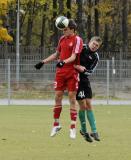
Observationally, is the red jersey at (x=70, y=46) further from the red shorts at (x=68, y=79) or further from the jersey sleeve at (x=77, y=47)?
the red shorts at (x=68, y=79)

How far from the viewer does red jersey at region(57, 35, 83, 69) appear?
40.9 ft

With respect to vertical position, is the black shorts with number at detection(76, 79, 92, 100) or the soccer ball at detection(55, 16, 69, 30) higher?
the soccer ball at detection(55, 16, 69, 30)

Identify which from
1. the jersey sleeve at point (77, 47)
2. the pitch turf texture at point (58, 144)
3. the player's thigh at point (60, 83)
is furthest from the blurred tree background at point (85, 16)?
the jersey sleeve at point (77, 47)

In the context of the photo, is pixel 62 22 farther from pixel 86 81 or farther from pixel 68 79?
pixel 86 81

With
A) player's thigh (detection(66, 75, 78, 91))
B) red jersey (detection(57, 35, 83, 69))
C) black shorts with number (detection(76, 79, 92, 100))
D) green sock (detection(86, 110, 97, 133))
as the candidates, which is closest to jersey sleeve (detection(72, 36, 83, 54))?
red jersey (detection(57, 35, 83, 69))

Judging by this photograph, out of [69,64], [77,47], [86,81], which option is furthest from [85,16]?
[77,47]

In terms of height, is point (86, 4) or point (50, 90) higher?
point (86, 4)

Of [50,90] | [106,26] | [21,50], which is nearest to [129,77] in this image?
[50,90]

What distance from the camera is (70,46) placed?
1253cm

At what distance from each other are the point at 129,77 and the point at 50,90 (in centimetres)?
462

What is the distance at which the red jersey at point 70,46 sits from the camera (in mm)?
12469

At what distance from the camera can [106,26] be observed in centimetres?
6831

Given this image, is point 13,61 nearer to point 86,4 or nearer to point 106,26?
point 86,4

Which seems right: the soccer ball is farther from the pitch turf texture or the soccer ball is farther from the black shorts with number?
the pitch turf texture
